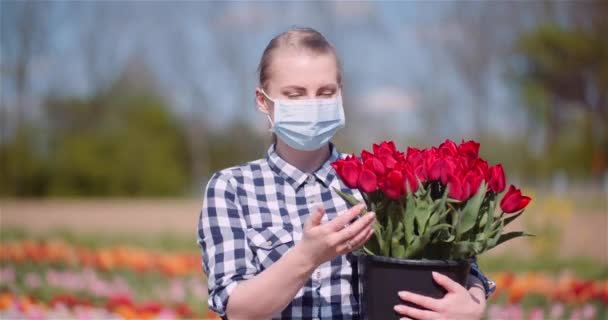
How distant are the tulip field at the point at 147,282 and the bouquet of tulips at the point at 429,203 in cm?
242

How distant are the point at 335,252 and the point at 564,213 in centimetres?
616

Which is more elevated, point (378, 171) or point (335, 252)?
point (378, 171)

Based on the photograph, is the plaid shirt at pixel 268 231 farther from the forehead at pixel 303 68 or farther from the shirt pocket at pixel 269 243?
the forehead at pixel 303 68

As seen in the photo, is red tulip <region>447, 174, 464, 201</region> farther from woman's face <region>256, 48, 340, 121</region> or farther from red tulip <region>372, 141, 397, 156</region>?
woman's face <region>256, 48, 340, 121</region>

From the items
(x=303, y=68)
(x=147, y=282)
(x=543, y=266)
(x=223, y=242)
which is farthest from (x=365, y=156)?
(x=543, y=266)

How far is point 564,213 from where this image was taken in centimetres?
702

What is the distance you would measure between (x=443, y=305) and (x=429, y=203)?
0.22 meters

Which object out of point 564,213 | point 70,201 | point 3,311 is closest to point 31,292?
point 3,311

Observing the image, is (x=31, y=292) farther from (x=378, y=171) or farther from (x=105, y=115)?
(x=105, y=115)

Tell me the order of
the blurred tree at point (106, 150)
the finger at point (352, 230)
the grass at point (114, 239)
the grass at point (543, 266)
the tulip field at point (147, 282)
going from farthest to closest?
the blurred tree at point (106, 150) < the grass at point (114, 239) < the grass at point (543, 266) < the tulip field at point (147, 282) < the finger at point (352, 230)

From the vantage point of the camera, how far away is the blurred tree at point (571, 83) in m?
11.4

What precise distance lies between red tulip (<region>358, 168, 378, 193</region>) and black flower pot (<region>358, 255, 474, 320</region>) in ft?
0.49

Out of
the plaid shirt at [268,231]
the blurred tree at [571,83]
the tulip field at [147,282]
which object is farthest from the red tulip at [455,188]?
the blurred tree at [571,83]

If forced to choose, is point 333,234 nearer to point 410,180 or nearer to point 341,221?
point 341,221
